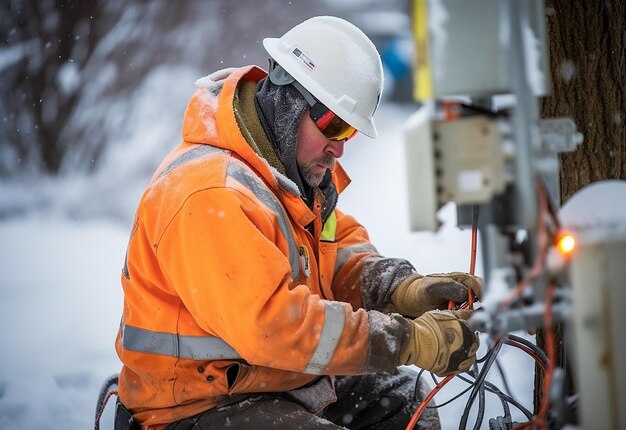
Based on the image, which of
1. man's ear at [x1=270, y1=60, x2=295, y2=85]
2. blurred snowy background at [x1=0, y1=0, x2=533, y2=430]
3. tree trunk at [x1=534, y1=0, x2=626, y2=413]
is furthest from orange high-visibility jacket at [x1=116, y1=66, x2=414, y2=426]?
blurred snowy background at [x1=0, y1=0, x2=533, y2=430]

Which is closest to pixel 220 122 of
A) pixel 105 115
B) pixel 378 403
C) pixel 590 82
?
pixel 378 403

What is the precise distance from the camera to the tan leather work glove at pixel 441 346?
7.59ft

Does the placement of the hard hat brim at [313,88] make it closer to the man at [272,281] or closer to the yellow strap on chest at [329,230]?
the man at [272,281]

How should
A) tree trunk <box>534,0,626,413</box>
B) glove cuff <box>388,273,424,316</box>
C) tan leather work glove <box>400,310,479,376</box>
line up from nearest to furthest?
tan leather work glove <box>400,310,479,376</box> < glove cuff <box>388,273,424,316</box> < tree trunk <box>534,0,626,413</box>

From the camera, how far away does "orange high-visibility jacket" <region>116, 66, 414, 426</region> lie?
2195mm

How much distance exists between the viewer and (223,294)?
7.15 ft

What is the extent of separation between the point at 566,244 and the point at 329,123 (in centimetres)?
123

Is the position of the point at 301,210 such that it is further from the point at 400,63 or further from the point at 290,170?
the point at 400,63

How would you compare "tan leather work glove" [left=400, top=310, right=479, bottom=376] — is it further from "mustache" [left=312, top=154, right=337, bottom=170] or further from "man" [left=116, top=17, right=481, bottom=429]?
"mustache" [left=312, top=154, right=337, bottom=170]

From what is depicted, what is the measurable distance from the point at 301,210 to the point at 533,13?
3.64 feet

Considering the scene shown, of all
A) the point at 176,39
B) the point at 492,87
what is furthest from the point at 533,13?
the point at 176,39

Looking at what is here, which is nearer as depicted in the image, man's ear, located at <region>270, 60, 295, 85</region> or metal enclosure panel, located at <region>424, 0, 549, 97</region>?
metal enclosure panel, located at <region>424, 0, 549, 97</region>

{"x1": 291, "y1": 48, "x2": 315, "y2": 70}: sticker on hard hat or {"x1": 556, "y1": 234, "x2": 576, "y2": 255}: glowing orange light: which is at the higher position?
{"x1": 291, "y1": 48, "x2": 315, "y2": 70}: sticker on hard hat

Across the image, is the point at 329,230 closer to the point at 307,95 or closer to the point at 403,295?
the point at 403,295
